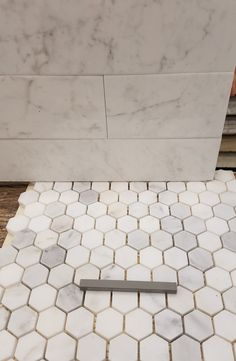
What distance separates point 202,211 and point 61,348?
0.61 meters

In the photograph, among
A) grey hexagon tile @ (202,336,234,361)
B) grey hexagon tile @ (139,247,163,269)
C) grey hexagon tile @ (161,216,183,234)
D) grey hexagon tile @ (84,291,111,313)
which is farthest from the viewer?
grey hexagon tile @ (161,216,183,234)

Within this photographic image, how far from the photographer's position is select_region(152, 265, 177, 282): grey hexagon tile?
0.90m

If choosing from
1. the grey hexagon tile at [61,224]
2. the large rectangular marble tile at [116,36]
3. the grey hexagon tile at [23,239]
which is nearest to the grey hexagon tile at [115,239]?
the grey hexagon tile at [61,224]

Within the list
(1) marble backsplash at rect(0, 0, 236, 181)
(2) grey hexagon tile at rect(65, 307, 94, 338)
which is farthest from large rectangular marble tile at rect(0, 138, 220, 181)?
(2) grey hexagon tile at rect(65, 307, 94, 338)

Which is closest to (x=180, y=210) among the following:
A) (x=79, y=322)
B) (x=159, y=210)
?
(x=159, y=210)

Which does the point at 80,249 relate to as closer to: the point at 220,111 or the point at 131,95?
the point at 131,95

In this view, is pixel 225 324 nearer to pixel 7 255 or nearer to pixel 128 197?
pixel 128 197

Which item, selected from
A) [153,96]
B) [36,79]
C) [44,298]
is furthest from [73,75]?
[44,298]

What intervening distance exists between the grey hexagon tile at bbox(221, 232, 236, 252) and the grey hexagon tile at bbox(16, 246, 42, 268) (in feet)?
1.82

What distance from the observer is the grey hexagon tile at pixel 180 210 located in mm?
1095

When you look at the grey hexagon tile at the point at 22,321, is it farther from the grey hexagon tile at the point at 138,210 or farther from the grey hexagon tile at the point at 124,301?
the grey hexagon tile at the point at 138,210

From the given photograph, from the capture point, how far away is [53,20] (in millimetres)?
905

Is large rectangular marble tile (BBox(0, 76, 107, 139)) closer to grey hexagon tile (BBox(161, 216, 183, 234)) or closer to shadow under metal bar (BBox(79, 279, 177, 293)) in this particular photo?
grey hexagon tile (BBox(161, 216, 183, 234))

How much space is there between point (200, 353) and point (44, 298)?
0.40 m
